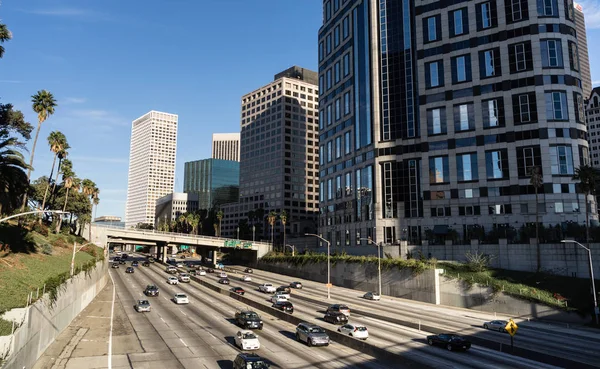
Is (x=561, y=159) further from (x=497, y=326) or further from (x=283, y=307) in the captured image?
(x=283, y=307)

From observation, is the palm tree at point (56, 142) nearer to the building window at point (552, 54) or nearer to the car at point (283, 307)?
the car at point (283, 307)

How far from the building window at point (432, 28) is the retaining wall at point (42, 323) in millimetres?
82845

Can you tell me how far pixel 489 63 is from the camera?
89.1 metres

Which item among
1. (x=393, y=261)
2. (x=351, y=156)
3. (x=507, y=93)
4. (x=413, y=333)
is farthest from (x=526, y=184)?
(x=413, y=333)

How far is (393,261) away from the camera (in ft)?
245

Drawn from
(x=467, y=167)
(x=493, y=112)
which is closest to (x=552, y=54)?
(x=493, y=112)

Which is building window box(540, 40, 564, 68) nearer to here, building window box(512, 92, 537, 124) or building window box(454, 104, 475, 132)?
building window box(512, 92, 537, 124)

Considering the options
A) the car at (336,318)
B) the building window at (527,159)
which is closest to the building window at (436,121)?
the building window at (527,159)

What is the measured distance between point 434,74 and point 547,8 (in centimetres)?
2372

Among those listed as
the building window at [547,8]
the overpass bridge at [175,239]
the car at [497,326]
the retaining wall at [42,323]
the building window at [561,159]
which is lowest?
the car at [497,326]

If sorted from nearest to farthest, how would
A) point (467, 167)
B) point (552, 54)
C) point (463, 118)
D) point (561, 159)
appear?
point (561, 159) → point (552, 54) → point (467, 167) → point (463, 118)

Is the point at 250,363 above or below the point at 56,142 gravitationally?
below

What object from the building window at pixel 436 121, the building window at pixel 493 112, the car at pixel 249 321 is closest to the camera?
the car at pixel 249 321

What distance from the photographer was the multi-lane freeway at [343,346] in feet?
99.2
